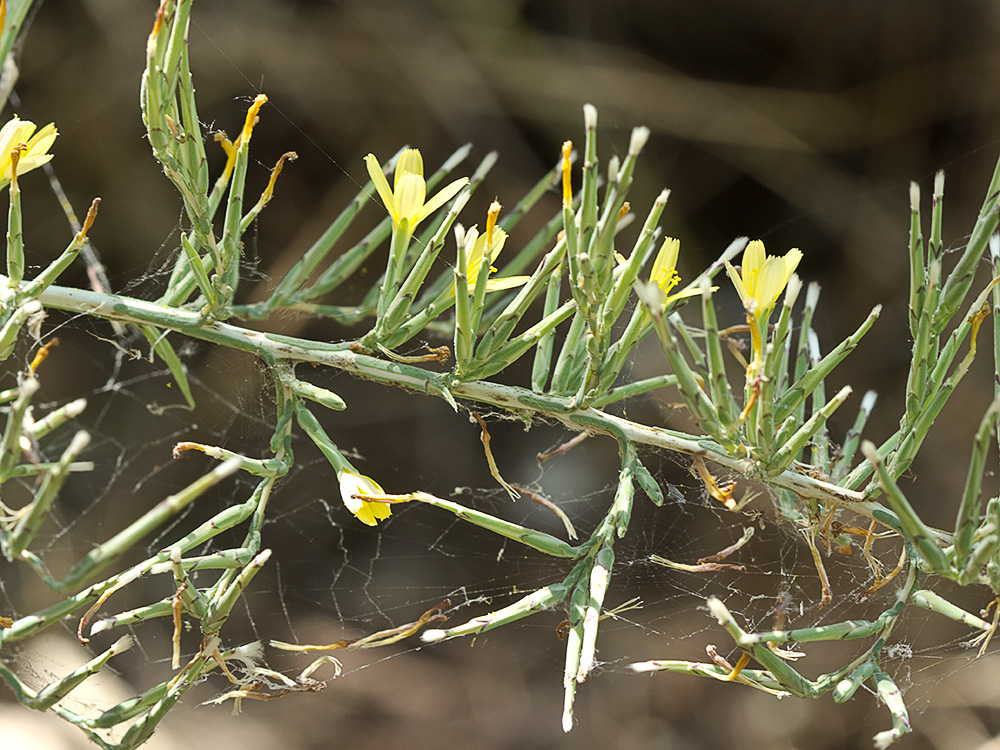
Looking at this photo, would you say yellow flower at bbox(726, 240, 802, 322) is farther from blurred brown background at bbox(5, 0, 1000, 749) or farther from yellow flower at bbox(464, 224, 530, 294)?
blurred brown background at bbox(5, 0, 1000, 749)

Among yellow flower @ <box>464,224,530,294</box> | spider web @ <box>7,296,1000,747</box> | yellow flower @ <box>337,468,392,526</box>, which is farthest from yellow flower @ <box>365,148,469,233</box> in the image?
spider web @ <box>7,296,1000,747</box>

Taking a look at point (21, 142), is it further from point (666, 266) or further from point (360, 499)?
point (666, 266)

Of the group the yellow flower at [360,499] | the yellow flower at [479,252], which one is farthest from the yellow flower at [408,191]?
the yellow flower at [360,499]

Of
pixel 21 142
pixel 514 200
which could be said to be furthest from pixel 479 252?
pixel 514 200

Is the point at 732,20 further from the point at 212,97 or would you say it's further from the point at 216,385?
the point at 216,385

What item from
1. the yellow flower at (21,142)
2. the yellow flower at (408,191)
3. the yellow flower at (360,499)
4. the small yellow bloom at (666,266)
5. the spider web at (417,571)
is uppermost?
the yellow flower at (21,142)

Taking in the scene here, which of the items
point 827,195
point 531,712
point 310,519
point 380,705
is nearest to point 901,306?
point 827,195

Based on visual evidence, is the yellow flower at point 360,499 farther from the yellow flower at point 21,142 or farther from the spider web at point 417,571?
A: the spider web at point 417,571

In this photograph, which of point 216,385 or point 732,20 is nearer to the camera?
point 216,385
